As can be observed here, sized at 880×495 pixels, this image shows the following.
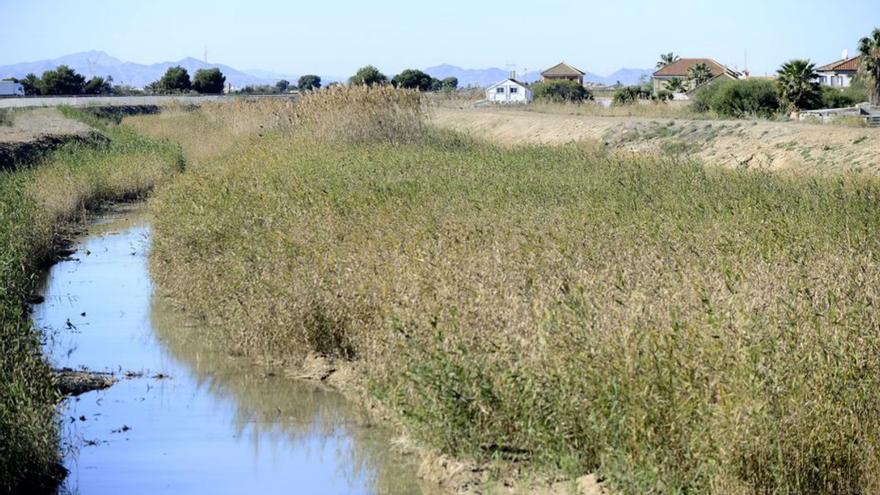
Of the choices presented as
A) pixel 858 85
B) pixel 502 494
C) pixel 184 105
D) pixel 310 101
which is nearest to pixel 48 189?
pixel 310 101

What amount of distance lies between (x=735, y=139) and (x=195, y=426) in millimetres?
21939

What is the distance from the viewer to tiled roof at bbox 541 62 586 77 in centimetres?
13450

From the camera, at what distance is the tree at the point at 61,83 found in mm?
91688

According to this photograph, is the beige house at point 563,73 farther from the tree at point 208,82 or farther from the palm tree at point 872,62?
the palm tree at point 872,62

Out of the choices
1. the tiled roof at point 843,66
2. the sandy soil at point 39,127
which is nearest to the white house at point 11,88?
the sandy soil at point 39,127

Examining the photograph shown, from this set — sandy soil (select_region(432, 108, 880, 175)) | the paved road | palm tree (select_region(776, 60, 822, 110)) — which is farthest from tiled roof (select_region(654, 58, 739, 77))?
sandy soil (select_region(432, 108, 880, 175))

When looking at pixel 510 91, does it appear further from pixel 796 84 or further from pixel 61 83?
pixel 796 84

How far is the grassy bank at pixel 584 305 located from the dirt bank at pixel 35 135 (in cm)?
1312

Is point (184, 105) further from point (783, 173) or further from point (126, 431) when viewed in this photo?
point (126, 431)

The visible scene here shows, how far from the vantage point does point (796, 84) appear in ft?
180

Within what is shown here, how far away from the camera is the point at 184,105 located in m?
70.0

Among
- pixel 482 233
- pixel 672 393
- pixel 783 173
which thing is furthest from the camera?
pixel 783 173

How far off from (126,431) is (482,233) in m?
4.53

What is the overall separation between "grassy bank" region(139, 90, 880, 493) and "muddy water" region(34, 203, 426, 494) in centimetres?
53
